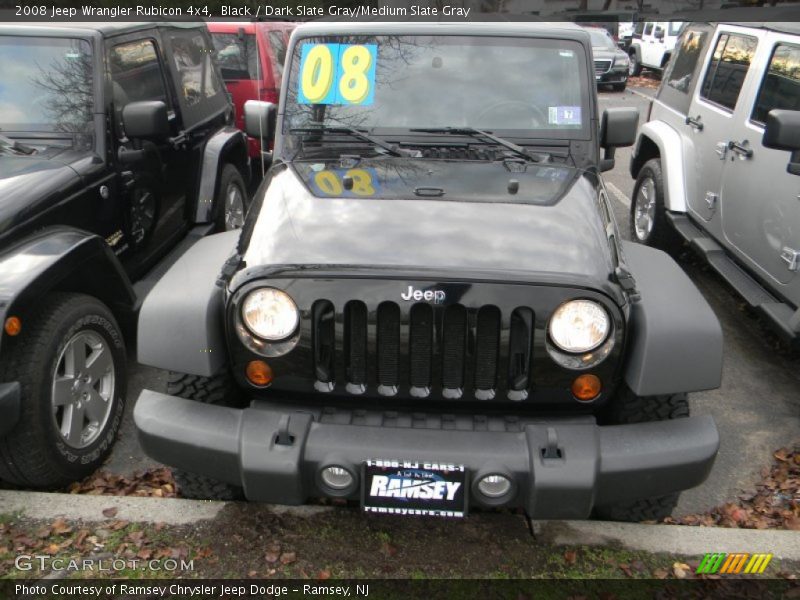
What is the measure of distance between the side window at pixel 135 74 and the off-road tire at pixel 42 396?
1.47 metres

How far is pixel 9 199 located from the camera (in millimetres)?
3301

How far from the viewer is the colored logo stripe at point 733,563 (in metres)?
2.80

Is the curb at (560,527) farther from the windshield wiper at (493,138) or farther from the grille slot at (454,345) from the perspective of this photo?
the windshield wiper at (493,138)

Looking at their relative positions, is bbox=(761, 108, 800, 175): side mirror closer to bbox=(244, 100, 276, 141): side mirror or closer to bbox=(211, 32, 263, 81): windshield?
bbox=(244, 100, 276, 141): side mirror

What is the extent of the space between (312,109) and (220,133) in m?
2.52

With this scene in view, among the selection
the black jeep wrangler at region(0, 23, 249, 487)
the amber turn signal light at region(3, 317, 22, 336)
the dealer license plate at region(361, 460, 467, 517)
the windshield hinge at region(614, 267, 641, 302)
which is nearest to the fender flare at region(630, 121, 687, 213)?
the windshield hinge at region(614, 267, 641, 302)

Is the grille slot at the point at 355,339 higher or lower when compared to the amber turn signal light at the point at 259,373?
higher

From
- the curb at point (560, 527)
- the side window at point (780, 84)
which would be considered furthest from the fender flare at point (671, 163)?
the curb at point (560, 527)

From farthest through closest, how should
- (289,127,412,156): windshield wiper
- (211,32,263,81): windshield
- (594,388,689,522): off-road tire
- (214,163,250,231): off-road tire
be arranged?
(211,32,263,81): windshield < (214,163,250,231): off-road tire < (289,127,412,156): windshield wiper < (594,388,689,522): off-road tire

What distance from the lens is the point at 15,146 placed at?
3.84 metres

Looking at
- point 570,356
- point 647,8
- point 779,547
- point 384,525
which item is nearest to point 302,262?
point 570,356

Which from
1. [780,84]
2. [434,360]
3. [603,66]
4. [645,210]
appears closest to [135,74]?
[434,360]

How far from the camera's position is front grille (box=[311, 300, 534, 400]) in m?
2.47

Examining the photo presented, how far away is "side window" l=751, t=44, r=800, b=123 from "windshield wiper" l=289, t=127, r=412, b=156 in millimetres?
2861
